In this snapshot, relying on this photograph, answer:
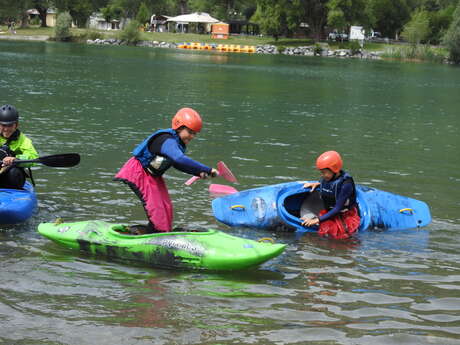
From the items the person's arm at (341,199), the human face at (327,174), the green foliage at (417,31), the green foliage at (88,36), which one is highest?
the green foliage at (417,31)

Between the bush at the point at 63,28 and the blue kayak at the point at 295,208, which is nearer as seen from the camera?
the blue kayak at the point at 295,208

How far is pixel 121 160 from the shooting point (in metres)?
14.4

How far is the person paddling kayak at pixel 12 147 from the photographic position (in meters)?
9.25

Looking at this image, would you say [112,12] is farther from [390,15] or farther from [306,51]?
[390,15]

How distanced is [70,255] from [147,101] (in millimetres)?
17676

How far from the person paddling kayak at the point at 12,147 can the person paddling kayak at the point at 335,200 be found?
3898mm

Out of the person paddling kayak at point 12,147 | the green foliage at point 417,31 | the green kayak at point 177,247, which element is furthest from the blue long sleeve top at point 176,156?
the green foliage at point 417,31

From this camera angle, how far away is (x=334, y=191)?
9.38 meters

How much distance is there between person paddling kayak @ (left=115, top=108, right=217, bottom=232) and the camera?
291 inches

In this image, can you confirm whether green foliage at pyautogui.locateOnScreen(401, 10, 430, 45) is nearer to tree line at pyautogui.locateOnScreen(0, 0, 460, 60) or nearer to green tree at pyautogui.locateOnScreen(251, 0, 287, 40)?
tree line at pyautogui.locateOnScreen(0, 0, 460, 60)

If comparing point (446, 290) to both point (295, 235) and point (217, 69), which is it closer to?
point (295, 235)

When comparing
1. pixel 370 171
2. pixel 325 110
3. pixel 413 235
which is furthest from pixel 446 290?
pixel 325 110

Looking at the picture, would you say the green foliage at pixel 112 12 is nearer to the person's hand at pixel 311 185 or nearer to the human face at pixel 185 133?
the person's hand at pixel 311 185

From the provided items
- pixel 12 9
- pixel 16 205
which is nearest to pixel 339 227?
pixel 16 205
